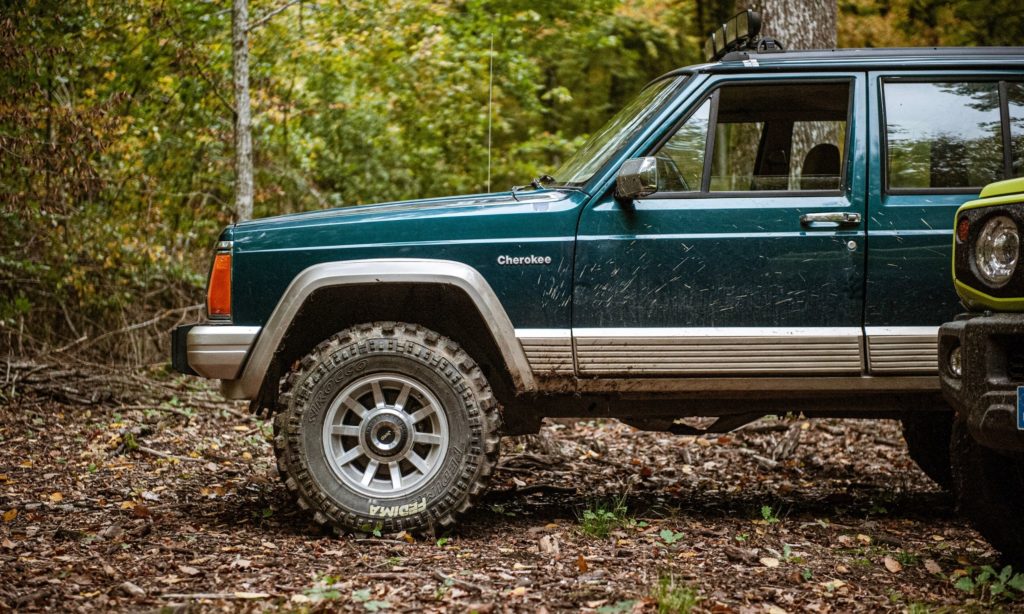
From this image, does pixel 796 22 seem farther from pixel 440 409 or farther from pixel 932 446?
pixel 440 409

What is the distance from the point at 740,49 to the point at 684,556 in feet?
7.89

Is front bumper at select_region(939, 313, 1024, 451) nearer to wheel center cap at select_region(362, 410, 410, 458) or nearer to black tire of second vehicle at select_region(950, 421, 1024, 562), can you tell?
black tire of second vehicle at select_region(950, 421, 1024, 562)

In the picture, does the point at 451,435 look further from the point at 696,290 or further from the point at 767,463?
the point at 767,463

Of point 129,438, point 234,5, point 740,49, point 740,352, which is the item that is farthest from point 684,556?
point 234,5

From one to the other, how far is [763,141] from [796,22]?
2.51 m

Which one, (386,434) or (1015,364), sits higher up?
(1015,364)

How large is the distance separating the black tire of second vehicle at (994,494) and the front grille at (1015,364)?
19.9 inches

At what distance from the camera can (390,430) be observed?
4277mm

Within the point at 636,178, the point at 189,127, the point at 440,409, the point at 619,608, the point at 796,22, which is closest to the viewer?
the point at 619,608

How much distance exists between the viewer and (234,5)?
8688mm

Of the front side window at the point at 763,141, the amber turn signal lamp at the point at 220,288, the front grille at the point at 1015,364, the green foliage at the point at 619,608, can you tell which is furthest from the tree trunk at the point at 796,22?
the green foliage at the point at 619,608

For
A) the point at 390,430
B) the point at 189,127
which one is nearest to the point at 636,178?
the point at 390,430

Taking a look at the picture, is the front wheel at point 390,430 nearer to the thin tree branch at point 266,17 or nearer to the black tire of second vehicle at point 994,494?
the black tire of second vehicle at point 994,494

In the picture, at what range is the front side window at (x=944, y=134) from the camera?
440cm
